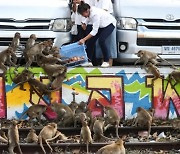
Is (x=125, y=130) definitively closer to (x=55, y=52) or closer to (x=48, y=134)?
(x=48, y=134)

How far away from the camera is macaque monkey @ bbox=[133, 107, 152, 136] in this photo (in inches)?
422

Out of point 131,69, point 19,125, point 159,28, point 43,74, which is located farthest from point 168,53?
point 19,125

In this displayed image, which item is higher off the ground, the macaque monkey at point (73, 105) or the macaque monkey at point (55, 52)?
the macaque monkey at point (55, 52)

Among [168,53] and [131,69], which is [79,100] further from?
[168,53]

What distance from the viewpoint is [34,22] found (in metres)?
13.3

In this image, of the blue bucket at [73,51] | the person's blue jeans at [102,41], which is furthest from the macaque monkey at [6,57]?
the person's blue jeans at [102,41]

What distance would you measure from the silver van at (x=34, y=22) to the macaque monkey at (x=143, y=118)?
2.94 meters

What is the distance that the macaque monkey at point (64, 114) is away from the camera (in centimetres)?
1082

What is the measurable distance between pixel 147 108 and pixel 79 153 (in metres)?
2.39

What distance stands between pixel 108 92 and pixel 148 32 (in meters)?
2.35

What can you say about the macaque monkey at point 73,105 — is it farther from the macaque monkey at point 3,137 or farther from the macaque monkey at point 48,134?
the macaque monkey at point 3,137

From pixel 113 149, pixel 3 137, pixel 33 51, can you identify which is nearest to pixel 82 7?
pixel 33 51

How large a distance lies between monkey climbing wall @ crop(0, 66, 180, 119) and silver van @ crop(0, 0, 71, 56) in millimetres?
1672

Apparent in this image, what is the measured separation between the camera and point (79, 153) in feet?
31.7
